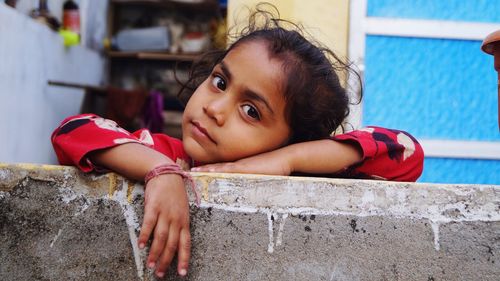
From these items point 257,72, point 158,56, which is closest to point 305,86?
point 257,72

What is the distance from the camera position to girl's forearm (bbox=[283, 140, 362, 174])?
1.57m

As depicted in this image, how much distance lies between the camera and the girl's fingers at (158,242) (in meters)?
1.21

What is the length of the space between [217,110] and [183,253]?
46 cm

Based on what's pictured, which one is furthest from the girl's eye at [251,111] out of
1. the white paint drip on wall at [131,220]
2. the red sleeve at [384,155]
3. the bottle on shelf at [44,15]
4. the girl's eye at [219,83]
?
the bottle on shelf at [44,15]

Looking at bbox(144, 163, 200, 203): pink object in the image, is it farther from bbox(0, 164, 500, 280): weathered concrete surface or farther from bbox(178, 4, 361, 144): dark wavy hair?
bbox(178, 4, 361, 144): dark wavy hair

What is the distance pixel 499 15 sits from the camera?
3.49 meters

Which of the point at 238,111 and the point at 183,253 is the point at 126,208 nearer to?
the point at 183,253

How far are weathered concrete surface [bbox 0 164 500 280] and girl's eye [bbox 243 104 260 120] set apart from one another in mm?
329

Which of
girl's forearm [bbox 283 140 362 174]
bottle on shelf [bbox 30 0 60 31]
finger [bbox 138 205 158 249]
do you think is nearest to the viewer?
finger [bbox 138 205 158 249]

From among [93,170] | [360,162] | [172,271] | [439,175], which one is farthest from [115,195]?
[439,175]

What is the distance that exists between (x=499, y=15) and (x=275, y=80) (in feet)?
7.94

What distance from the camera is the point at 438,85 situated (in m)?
3.48

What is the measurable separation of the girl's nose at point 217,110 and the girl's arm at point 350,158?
0.13 m

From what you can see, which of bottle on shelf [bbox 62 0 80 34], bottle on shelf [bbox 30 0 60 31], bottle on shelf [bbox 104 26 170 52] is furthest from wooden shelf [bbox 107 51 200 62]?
bottle on shelf [bbox 30 0 60 31]
